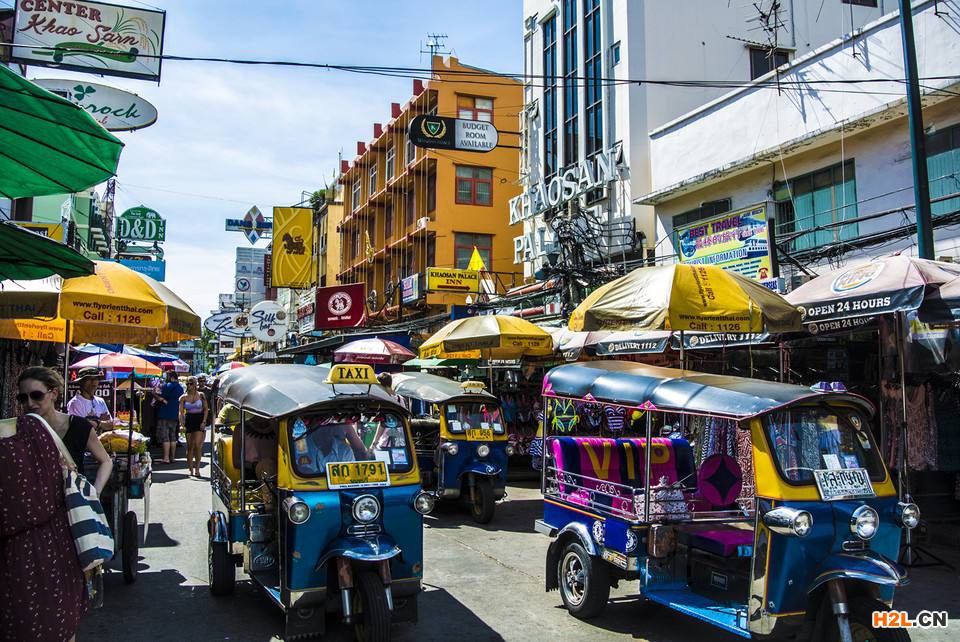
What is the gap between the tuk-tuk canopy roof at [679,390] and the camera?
555cm

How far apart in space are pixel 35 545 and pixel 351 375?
3.18m

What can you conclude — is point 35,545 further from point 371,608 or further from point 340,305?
point 340,305

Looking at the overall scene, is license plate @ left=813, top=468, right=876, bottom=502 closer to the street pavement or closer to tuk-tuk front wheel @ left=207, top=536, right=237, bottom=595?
the street pavement

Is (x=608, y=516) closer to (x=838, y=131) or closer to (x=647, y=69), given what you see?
(x=838, y=131)

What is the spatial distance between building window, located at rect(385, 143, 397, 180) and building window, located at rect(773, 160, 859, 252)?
26.3 m

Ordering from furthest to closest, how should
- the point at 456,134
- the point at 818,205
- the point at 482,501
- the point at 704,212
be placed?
the point at 704,212 < the point at 456,134 < the point at 818,205 < the point at 482,501

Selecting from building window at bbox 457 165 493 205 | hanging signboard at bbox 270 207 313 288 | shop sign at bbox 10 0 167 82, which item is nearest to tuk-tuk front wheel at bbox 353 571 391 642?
shop sign at bbox 10 0 167 82

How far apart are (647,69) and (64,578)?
19.6 m

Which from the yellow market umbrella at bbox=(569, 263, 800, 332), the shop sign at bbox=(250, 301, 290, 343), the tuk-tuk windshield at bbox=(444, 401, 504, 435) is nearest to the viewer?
the yellow market umbrella at bbox=(569, 263, 800, 332)

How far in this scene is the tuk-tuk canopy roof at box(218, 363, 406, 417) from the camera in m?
6.21

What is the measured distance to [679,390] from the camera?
20.3 feet

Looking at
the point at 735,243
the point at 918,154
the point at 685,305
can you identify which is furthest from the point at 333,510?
the point at 735,243

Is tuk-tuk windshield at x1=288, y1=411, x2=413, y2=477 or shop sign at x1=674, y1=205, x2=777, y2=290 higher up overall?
shop sign at x1=674, y1=205, x2=777, y2=290

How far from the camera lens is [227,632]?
6312 mm
